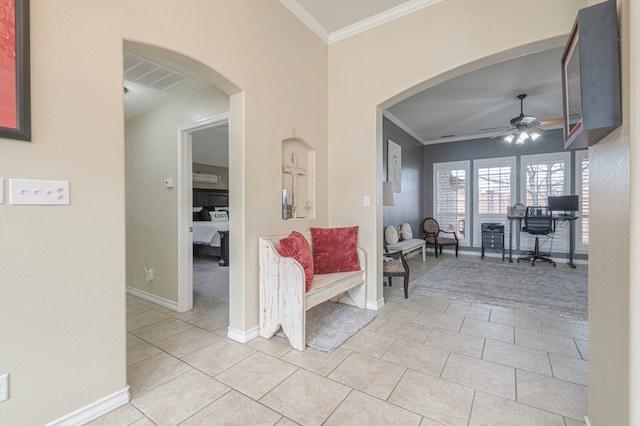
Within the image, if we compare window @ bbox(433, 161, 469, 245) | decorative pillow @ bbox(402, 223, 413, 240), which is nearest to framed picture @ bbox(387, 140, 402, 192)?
decorative pillow @ bbox(402, 223, 413, 240)

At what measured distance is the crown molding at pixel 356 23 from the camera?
111 inches

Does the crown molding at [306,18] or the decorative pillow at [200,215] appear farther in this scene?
the decorative pillow at [200,215]

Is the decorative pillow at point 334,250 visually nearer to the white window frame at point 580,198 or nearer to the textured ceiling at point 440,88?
the textured ceiling at point 440,88

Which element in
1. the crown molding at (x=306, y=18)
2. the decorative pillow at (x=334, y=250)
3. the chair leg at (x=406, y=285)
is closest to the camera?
the crown molding at (x=306, y=18)

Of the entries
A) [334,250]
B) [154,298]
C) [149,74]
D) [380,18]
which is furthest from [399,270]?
[149,74]

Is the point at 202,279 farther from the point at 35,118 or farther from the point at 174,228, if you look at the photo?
the point at 35,118

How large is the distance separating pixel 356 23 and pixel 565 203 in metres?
5.21

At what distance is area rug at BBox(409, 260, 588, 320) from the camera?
323 cm

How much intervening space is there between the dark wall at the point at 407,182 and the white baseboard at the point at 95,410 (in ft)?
13.9

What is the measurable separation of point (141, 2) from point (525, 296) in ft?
15.7

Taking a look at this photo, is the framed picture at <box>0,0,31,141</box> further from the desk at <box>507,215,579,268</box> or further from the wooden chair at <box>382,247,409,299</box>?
the desk at <box>507,215,579,268</box>

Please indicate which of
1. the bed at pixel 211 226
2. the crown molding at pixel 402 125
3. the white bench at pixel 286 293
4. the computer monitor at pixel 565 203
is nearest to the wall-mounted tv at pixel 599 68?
the white bench at pixel 286 293

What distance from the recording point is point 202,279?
459 cm

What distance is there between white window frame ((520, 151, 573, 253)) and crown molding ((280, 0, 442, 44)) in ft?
16.5
